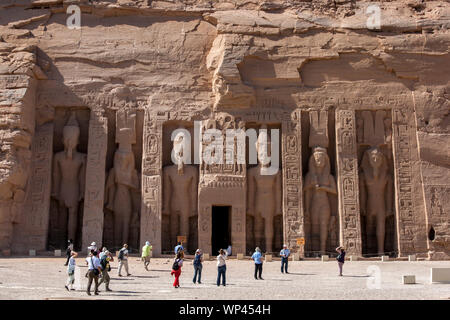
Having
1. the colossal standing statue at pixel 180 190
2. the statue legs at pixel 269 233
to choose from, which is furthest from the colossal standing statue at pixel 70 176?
the statue legs at pixel 269 233

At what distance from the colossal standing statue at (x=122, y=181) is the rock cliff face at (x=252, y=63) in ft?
1.94

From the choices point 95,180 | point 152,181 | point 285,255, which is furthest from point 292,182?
point 95,180

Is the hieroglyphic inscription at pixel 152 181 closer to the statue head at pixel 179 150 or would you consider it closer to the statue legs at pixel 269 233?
the statue head at pixel 179 150

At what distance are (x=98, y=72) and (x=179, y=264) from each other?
38.9ft

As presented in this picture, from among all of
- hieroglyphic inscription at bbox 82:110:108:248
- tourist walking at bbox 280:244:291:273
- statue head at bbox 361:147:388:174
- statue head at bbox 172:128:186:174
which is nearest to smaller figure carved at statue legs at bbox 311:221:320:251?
statue head at bbox 361:147:388:174

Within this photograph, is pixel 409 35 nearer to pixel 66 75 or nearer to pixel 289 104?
pixel 289 104

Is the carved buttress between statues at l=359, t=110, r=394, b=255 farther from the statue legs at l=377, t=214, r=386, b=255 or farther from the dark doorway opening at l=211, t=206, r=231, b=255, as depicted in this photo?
the dark doorway opening at l=211, t=206, r=231, b=255

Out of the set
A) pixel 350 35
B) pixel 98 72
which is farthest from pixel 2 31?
pixel 350 35

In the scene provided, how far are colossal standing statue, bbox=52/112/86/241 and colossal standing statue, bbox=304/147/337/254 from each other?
8128 millimetres

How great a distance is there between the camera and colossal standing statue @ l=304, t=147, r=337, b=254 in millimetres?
22250

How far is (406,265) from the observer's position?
1898cm

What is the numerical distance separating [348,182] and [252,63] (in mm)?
5597

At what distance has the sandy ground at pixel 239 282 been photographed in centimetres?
1213

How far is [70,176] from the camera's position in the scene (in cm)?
2230
